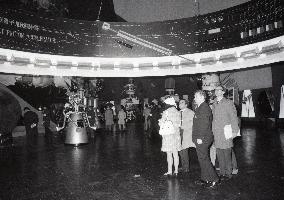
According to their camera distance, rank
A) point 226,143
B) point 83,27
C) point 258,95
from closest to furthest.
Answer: point 226,143 < point 258,95 < point 83,27

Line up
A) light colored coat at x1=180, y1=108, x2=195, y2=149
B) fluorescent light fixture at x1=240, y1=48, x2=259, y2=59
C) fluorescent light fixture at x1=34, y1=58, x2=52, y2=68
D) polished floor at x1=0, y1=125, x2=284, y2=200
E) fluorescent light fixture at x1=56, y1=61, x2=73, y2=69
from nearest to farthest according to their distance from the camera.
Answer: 1. polished floor at x1=0, y1=125, x2=284, y2=200
2. light colored coat at x1=180, y1=108, x2=195, y2=149
3. fluorescent light fixture at x1=240, y1=48, x2=259, y2=59
4. fluorescent light fixture at x1=34, y1=58, x2=52, y2=68
5. fluorescent light fixture at x1=56, y1=61, x2=73, y2=69

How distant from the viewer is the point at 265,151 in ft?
28.0

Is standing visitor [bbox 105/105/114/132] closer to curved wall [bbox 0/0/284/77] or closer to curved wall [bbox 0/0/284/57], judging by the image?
curved wall [bbox 0/0/284/77]

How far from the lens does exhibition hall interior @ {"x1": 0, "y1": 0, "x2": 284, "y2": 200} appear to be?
17.1 ft

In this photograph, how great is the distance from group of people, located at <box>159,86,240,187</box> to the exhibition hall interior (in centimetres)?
2

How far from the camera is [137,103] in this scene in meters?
27.4

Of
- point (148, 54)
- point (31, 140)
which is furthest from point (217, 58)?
point (31, 140)

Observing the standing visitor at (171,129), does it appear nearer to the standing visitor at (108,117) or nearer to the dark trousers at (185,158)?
the dark trousers at (185,158)

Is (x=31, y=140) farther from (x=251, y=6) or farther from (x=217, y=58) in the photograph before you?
(x=251, y=6)

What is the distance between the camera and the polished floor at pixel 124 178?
4.66m

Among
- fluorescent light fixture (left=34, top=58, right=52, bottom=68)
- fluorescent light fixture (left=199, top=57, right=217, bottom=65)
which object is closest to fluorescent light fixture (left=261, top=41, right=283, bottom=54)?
fluorescent light fixture (left=199, top=57, right=217, bottom=65)

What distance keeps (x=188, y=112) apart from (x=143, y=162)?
7.62ft

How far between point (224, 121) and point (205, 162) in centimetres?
86

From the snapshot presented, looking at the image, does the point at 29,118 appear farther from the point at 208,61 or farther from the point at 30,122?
the point at 208,61
